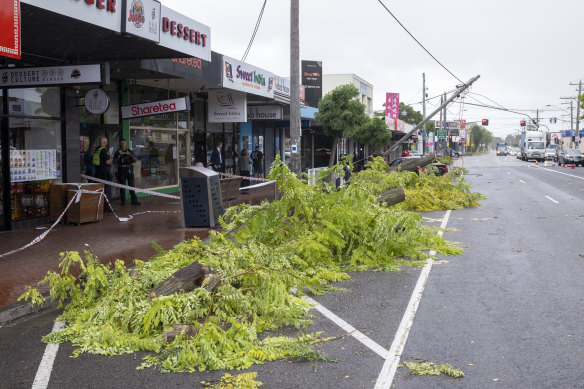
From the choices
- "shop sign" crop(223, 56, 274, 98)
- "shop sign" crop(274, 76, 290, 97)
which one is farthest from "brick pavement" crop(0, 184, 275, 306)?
"shop sign" crop(274, 76, 290, 97)

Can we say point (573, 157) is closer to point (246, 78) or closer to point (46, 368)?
point (246, 78)

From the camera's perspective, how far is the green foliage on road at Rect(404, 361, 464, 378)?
477 centimetres

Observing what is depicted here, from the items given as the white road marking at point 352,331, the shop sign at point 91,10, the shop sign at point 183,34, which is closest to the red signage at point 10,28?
the shop sign at point 91,10

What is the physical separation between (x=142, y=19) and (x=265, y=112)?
1501cm

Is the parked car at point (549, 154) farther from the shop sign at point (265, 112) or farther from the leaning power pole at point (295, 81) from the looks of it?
the leaning power pole at point (295, 81)

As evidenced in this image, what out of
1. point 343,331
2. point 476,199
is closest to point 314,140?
point 476,199

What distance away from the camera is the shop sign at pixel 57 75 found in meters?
10.9

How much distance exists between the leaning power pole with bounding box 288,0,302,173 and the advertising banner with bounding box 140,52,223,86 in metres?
2.80

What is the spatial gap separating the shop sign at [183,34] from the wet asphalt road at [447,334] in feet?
21.7

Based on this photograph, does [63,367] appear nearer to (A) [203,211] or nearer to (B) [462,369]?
(B) [462,369]

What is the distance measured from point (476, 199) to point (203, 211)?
32.0 feet

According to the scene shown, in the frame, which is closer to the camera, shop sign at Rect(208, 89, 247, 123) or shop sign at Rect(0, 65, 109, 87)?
shop sign at Rect(0, 65, 109, 87)

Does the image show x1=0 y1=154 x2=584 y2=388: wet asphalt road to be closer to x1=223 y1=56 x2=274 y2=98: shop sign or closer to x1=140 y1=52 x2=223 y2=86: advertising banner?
x1=140 y1=52 x2=223 y2=86: advertising banner

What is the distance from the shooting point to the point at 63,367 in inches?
198
